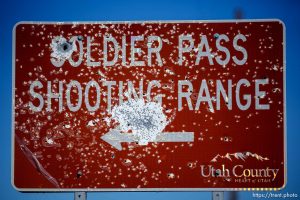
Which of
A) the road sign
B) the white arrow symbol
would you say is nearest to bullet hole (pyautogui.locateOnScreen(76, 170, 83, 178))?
the road sign

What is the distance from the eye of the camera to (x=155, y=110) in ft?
5.22

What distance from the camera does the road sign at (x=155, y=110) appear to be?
157cm

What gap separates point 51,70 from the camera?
163cm

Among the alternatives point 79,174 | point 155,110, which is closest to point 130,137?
point 155,110

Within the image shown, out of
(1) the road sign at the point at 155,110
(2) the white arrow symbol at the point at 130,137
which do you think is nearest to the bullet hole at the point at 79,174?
(1) the road sign at the point at 155,110

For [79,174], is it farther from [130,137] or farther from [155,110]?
[155,110]

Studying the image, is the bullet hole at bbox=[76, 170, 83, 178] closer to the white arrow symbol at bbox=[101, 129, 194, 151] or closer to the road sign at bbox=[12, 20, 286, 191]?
the road sign at bbox=[12, 20, 286, 191]

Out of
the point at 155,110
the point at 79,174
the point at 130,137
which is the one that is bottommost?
the point at 79,174

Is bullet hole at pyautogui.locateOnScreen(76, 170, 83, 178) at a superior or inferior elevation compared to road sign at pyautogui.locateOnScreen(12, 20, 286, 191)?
inferior

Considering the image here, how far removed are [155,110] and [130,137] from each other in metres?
0.16

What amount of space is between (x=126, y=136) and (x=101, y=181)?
22 centimetres

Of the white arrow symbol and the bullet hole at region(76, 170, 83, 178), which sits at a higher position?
the white arrow symbol

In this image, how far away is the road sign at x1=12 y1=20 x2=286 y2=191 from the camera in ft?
5.15

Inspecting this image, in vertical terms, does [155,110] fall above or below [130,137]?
above
